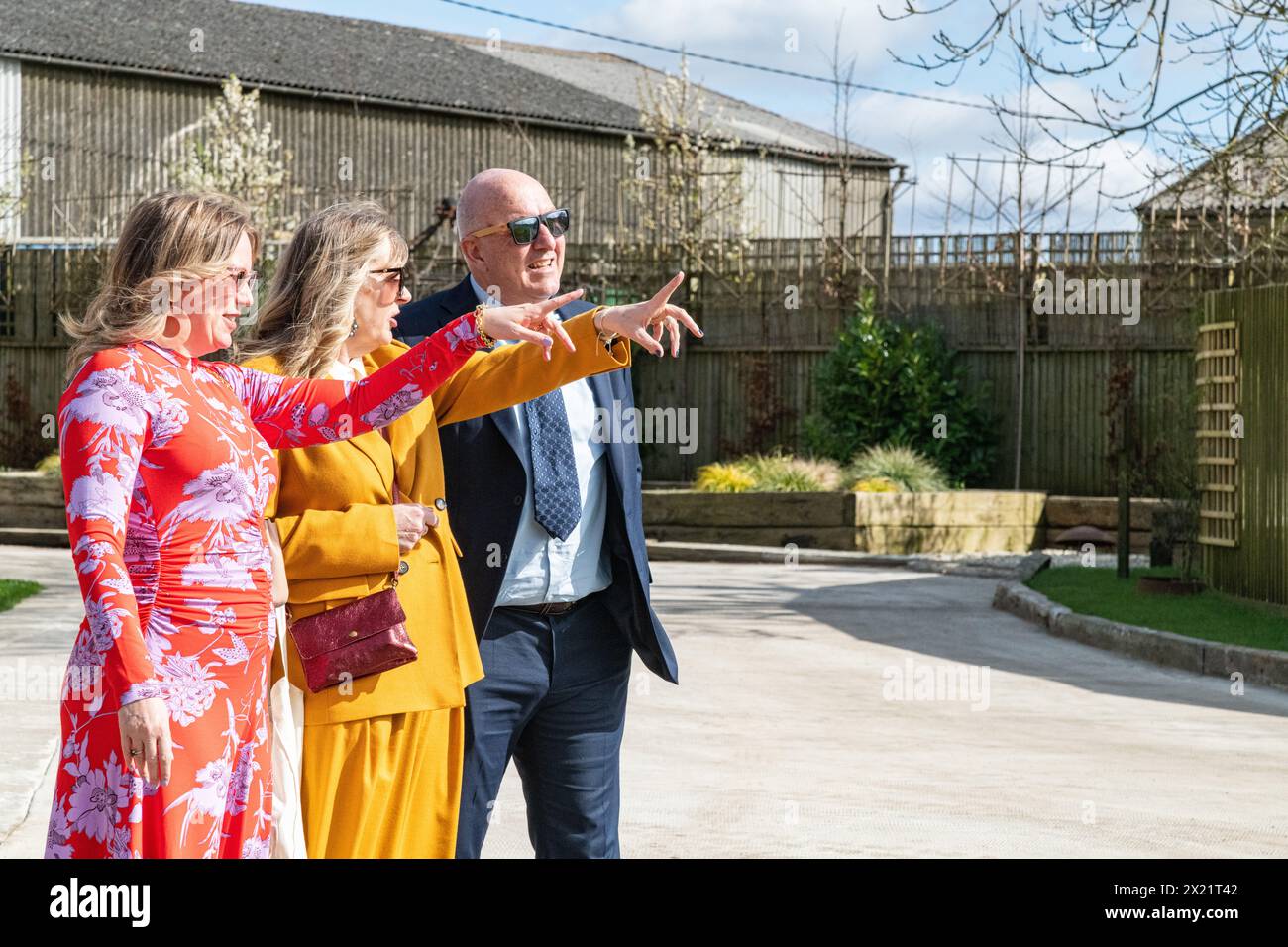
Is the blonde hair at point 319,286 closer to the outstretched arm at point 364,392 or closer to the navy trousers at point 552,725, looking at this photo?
the outstretched arm at point 364,392

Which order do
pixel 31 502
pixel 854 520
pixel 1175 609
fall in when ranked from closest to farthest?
pixel 1175 609
pixel 854 520
pixel 31 502

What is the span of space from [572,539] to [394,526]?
592mm

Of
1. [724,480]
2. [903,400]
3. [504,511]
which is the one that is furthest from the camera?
[903,400]

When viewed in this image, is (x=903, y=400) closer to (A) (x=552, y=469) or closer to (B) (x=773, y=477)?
(B) (x=773, y=477)

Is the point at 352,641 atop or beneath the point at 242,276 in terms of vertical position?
beneath

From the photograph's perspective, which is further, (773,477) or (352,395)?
(773,477)

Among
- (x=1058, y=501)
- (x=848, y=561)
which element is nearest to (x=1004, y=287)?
(x=1058, y=501)

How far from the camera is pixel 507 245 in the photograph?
4129mm

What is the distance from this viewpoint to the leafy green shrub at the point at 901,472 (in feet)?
69.5

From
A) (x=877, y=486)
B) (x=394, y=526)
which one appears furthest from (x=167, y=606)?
(x=877, y=486)

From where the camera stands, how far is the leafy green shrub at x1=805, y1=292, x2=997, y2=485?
74.8 ft

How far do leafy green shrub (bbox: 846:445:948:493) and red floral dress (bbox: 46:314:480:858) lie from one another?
709 inches

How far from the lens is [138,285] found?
10.6 ft
